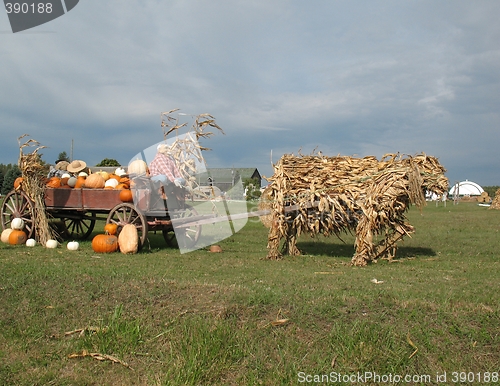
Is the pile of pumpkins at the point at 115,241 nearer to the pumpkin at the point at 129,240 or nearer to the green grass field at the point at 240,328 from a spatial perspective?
the pumpkin at the point at 129,240

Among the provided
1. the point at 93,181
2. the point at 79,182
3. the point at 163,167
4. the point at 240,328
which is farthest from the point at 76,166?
the point at 240,328

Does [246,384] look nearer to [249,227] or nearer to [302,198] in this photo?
[302,198]

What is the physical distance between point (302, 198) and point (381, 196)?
163 centimetres

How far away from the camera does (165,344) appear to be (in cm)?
557

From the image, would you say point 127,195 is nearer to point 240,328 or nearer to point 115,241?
point 115,241

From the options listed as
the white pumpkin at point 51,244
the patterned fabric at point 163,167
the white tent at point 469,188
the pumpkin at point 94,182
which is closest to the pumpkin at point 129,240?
Answer: the patterned fabric at point 163,167

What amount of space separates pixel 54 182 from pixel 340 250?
7.61 m

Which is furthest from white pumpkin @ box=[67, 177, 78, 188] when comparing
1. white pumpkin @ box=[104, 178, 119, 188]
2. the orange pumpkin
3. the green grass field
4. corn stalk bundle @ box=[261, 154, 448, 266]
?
corn stalk bundle @ box=[261, 154, 448, 266]

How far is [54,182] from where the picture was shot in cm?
1198

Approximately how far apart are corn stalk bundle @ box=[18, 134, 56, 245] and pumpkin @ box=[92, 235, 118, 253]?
187 centimetres

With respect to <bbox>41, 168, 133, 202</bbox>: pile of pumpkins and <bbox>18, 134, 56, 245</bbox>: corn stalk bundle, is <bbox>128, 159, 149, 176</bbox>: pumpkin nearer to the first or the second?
<bbox>41, 168, 133, 202</bbox>: pile of pumpkins

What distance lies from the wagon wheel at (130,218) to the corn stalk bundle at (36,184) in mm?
1830

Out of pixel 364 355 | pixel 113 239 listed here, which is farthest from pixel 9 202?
pixel 364 355

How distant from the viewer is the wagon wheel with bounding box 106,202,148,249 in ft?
34.8
